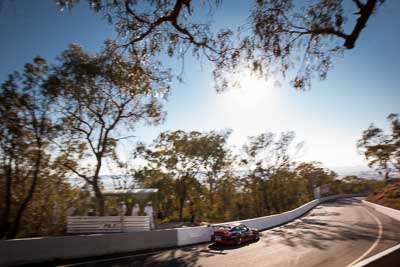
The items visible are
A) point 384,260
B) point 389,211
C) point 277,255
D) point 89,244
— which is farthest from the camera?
point 389,211

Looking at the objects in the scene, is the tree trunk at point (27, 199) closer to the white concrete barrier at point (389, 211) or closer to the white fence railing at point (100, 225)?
the white fence railing at point (100, 225)

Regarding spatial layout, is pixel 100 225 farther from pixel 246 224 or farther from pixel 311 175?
pixel 311 175

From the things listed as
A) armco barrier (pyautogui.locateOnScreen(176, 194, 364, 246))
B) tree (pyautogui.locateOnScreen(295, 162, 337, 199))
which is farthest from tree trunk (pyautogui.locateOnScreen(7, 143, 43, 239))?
tree (pyautogui.locateOnScreen(295, 162, 337, 199))

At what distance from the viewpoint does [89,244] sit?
11.6 metres

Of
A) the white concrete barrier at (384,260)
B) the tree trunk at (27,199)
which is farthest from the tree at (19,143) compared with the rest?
the white concrete barrier at (384,260)

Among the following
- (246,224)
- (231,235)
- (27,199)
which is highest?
(27,199)

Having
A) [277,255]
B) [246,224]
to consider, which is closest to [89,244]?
[277,255]

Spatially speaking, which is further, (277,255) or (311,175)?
(311,175)

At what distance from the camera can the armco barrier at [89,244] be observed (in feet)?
32.4

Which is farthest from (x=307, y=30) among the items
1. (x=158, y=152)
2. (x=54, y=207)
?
(x=158, y=152)

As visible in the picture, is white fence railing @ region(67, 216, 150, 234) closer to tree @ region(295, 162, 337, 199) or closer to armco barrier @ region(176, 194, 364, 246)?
armco barrier @ region(176, 194, 364, 246)

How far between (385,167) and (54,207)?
61.5 m

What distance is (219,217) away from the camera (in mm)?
42594

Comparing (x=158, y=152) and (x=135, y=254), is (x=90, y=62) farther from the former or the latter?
Answer: (x=158, y=152)
